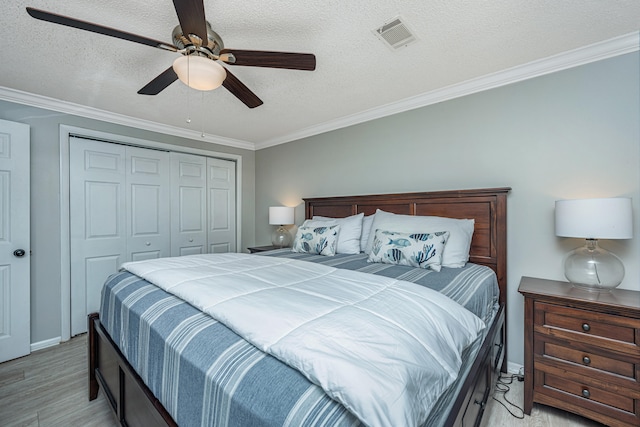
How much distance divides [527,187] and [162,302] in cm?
259

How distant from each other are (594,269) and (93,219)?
440 cm

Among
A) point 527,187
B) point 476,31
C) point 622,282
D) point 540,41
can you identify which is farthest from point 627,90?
point 622,282

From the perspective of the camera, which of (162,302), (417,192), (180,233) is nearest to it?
(162,302)

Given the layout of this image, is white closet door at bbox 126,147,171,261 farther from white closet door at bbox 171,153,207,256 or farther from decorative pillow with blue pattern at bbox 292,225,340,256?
decorative pillow with blue pattern at bbox 292,225,340,256

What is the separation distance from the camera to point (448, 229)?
2.19m

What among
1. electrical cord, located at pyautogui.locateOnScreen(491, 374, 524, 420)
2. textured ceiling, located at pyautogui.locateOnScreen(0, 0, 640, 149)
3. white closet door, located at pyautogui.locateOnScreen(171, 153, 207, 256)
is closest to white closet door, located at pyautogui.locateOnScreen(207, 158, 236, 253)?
white closet door, located at pyautogui.locateOnScreen(171, 153, 207, 256)

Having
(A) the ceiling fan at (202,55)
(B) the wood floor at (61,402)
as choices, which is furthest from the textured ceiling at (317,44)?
(B) the wood floor at (61,402)

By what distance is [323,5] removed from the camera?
5.07ft

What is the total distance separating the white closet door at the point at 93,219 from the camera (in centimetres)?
293

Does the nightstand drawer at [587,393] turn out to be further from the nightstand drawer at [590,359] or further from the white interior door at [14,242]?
the white interior door at [14,242]

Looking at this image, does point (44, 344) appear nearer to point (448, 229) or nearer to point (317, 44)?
point (317, 44)

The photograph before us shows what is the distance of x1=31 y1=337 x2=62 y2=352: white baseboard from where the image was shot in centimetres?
265

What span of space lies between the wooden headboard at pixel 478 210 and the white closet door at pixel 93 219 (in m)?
2.99

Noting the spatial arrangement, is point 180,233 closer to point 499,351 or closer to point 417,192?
point 417,192
